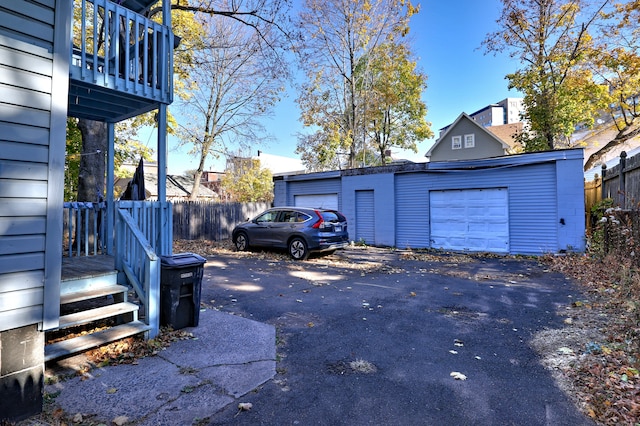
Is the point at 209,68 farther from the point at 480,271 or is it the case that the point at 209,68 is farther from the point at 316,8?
the point at 480,271

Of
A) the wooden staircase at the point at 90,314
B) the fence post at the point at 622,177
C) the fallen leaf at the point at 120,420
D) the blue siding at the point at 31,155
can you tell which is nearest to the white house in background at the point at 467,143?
the fence post at the point at 622,177

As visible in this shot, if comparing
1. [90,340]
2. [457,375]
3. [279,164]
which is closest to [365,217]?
[457,375]

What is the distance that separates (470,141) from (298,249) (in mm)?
20852

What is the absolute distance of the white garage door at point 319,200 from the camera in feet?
47.5

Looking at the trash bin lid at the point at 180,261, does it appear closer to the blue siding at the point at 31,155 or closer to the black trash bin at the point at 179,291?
the black trash bin at the point at 179,291

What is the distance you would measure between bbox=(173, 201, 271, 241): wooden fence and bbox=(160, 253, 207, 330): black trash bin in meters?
11.0

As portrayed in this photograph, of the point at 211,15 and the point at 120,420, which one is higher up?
the point at 211,15

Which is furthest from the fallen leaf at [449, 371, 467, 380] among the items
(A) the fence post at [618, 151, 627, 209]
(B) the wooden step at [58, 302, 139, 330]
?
(A) the fence post at [618, 151, 627, 209]

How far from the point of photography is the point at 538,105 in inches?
603

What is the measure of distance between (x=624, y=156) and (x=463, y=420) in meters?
8.52

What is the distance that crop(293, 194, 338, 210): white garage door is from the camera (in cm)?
1448

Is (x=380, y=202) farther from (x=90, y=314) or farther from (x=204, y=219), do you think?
(x=90, y=314)

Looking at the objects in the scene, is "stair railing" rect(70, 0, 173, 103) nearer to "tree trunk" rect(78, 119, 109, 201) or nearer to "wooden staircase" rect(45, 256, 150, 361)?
"wooden staircase" rect(45, 256, 150, 361)

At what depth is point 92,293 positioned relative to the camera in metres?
3.69
